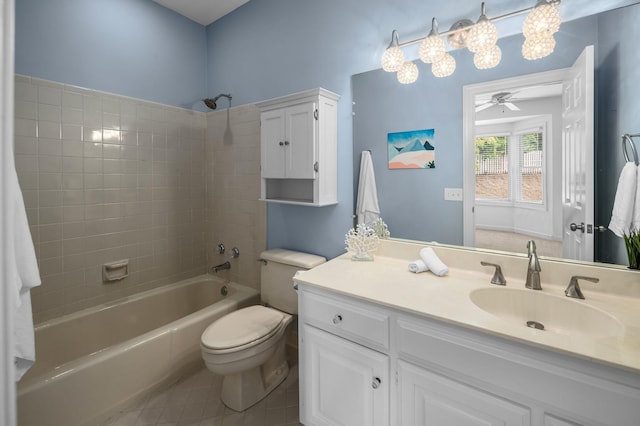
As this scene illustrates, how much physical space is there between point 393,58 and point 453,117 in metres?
0.45

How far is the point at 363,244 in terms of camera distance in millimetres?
1693

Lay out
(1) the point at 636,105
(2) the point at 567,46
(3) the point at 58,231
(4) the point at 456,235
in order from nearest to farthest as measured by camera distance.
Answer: (1) the point at 636,105
(2) the point at 567,46
(4) the point at 456,235
(3) the point at 58,231

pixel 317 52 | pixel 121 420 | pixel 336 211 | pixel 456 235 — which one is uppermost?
pixel 317 52

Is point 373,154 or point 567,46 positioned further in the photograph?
point 373,154

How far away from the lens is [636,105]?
1141 millimetres

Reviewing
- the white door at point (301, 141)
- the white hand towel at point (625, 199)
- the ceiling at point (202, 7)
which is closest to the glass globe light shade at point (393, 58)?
the white door at point (301, 141)

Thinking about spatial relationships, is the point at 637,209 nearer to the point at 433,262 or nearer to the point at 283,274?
the point at 433,262

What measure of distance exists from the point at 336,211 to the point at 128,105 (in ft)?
5.73

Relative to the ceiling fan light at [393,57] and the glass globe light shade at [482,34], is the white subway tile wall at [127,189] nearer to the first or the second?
the ceiling fan light at [393,57]

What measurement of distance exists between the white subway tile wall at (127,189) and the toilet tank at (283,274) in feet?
1.17

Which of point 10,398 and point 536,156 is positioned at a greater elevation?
point 536,156

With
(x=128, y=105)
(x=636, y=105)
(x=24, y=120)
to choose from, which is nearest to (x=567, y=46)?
(x=636, y=105)

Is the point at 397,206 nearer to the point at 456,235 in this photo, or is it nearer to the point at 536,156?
the point at 456,235

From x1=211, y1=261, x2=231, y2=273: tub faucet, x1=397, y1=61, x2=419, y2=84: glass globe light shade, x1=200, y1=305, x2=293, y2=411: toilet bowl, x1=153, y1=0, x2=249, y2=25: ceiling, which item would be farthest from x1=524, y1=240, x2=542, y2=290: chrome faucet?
x1=153, y1=0, x2=249, y2=25: ceiling
